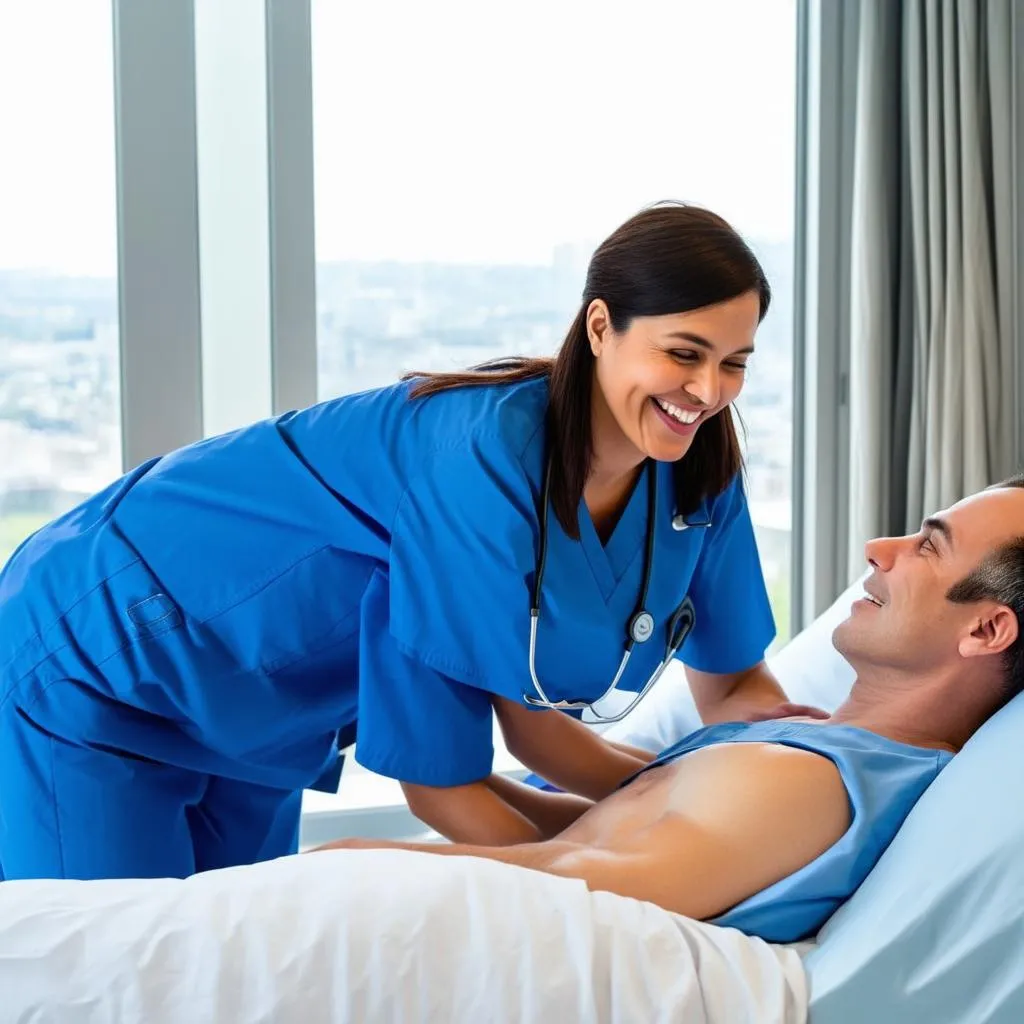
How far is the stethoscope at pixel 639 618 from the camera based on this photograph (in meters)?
1.49

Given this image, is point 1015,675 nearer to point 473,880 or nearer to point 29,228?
point 473,880

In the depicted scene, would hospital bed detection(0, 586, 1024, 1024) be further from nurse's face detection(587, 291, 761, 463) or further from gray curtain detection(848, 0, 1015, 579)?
gray curtain detection(848, 0, 1015, 579)

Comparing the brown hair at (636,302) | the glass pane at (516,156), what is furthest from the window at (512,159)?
the brown hair at (636,302)

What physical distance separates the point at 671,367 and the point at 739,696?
2.02ft

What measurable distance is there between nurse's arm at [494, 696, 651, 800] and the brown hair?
274 millimetres

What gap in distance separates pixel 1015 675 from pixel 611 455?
1.84 feet

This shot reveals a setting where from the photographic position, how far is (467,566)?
146cm

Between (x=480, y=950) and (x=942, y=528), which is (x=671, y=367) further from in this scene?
(x=480, y=950)

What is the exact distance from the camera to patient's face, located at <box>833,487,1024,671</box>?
159 cm

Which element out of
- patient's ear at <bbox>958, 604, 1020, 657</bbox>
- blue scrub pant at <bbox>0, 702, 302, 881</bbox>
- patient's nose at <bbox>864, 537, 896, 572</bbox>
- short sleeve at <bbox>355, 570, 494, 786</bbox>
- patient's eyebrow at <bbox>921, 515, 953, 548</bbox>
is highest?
patient's eyebrow at <bbox>921, 515, 953, 548</bbox>

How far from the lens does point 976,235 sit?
272 centimetres

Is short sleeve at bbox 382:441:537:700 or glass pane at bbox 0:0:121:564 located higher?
glass pane at bbox 0:0:121:564

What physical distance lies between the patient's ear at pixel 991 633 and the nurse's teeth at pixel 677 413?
0.44 metres

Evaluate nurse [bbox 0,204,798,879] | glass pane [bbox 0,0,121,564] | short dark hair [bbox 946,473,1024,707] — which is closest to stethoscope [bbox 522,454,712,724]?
nurse [bbox 0,204,798,879]
